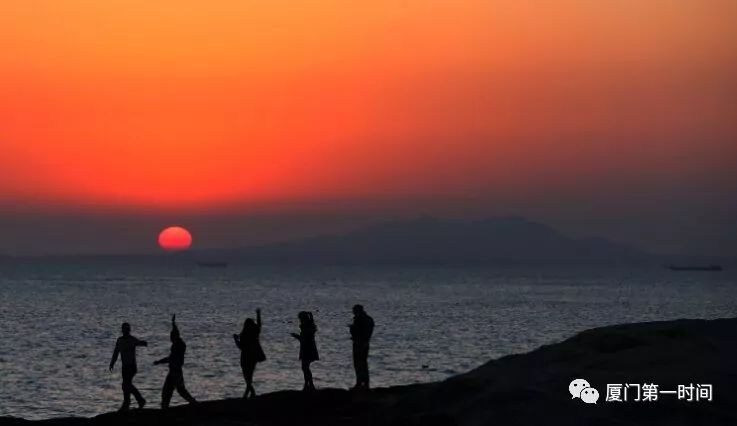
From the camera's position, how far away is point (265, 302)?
498 feet

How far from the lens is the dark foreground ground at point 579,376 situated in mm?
16766

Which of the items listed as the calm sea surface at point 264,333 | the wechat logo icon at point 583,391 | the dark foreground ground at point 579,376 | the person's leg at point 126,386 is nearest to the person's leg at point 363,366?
the dark foreground ground at point 579,376

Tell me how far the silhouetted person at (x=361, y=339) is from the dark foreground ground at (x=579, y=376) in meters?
3.71

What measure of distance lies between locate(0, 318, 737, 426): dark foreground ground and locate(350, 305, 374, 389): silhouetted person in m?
3.71

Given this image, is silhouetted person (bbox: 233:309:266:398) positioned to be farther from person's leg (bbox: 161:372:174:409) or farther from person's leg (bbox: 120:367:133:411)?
person's leg (bbox: 120:367:133:411)

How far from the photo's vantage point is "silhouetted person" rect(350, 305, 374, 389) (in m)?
26.4

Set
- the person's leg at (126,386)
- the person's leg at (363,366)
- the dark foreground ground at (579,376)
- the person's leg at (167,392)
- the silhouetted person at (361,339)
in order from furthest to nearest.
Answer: the person's leg at (363,366)
the silhouetted person at (361,339)
the person's leg at (126,386)
the person's leg at (167,392)
the dark foreground ground at (579,376)

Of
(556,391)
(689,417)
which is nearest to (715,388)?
(689,417)

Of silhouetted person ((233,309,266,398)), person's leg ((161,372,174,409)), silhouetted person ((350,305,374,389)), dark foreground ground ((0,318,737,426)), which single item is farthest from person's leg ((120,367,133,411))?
silhouetted person ((350,305,374,389))

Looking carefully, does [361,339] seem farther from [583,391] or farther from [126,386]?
[583,391]

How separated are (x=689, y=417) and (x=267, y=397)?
10.7m

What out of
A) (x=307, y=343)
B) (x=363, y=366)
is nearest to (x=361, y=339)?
(x=363, y=366)

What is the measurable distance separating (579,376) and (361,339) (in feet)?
30.2

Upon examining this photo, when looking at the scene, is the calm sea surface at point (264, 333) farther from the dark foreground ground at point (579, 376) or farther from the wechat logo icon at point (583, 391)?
the wechat logo icon at point (583, 391)
